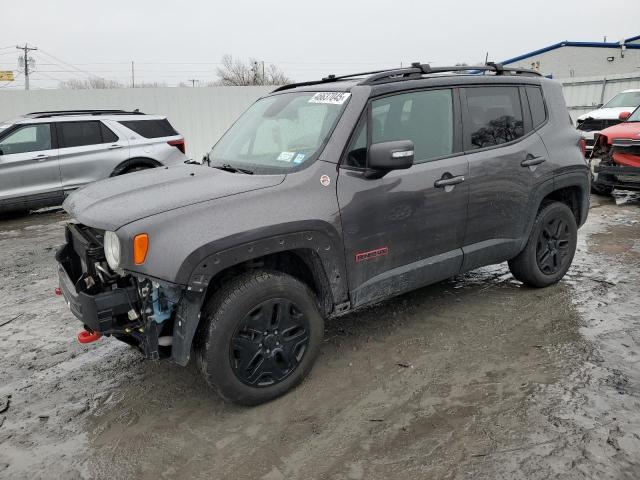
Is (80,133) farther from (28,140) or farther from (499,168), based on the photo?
(499,168)

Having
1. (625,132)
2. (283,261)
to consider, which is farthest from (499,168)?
(625,132)

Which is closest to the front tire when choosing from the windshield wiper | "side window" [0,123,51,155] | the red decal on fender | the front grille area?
the red decal on fender

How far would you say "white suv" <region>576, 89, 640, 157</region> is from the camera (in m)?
12.2

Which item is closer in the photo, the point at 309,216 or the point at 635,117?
the point at 309,216

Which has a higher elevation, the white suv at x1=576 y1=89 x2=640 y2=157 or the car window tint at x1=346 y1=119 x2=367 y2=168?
the white suv at x1=576 y1=89 x2=640 y2=157

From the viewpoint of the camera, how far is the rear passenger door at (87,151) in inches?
357

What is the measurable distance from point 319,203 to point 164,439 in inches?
63.1

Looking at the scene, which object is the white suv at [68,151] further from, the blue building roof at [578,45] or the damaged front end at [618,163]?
the blue building roof at [578,45]

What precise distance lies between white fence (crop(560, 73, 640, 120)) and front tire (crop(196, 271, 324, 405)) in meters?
19.3

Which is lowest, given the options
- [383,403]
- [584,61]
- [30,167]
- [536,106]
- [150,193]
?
[383,403]

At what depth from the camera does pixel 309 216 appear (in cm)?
308

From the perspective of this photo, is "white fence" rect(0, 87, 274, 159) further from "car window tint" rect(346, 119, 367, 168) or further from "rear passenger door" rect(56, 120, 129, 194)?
"car window tint" rect(346, 119, 367, 168)

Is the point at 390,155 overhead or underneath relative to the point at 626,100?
underneath

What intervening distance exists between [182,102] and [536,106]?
523 inches
